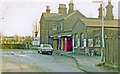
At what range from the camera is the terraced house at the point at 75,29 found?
89.9ft

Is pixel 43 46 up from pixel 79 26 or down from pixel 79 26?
down

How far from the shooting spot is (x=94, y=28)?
28.1 meters

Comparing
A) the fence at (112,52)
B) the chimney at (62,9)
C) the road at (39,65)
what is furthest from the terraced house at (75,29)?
the road at (39,65)

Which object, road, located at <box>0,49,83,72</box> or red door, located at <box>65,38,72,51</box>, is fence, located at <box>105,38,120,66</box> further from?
red door, located at <box>65,38,72,51</box>

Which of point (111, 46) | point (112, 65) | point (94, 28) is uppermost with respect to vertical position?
point (94, 28)

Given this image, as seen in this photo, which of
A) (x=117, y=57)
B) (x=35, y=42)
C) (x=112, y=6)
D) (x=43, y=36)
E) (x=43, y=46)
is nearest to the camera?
(x=117, y=57)

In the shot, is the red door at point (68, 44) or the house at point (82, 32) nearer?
the house at point (82, 32)

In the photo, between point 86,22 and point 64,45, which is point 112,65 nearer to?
point 86,22

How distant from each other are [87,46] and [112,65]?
15056 mm

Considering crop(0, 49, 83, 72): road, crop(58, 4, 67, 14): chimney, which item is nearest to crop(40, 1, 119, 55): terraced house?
crop(58, 4, 67, 14): chimney

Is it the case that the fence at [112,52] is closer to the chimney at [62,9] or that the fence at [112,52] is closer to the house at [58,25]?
the house at [58,25]

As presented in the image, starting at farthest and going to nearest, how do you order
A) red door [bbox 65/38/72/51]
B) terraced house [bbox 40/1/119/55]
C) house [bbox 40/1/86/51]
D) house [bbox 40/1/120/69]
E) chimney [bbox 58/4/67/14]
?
chimney [bbox 58/4/67/14]
house [bbox 40/1/86/51]
red door [bbox 65/38/72/51]
terraced house [bbox 40/1/119/55]
house [bbox 40/1/120/69]

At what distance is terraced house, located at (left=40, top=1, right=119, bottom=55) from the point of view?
2740 centimetres

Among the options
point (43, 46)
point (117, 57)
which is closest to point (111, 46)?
point (117, 57)
